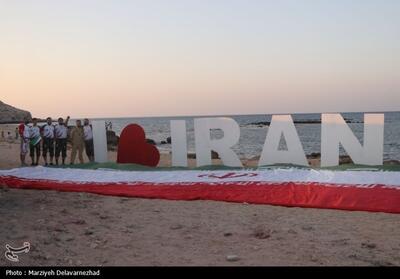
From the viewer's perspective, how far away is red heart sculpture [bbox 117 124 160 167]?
1159 centimetres

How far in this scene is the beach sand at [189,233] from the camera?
4.65m

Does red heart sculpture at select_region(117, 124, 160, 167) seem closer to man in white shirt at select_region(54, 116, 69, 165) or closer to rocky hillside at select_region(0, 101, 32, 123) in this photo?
man in white shirt at select_region(54, 116, 69, 165)

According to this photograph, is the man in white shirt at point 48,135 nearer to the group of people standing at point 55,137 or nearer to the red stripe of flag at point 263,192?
the group of people standing at point 55,137

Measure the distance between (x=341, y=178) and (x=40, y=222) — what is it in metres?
4.85

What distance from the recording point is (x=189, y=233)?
5.64 m

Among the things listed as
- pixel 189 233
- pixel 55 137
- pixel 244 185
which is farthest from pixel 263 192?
pixel 55 137

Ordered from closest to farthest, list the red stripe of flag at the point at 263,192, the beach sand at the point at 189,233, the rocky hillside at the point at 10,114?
1. the beach sand at the point at 189,233
2. the red stripe of flag at the point at 263,192
3. the rocky hillside at the point at 10,114

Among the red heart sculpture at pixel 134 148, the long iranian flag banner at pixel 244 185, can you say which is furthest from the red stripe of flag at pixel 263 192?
the red heart sculpture at pixel 134 148

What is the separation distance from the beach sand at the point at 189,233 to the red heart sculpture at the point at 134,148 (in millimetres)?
3910

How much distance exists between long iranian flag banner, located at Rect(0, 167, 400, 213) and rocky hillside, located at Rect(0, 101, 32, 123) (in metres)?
50.0

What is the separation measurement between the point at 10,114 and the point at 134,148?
5069 centimetres

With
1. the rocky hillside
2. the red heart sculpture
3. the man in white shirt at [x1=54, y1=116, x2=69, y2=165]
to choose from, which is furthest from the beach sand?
the rocky hillside
